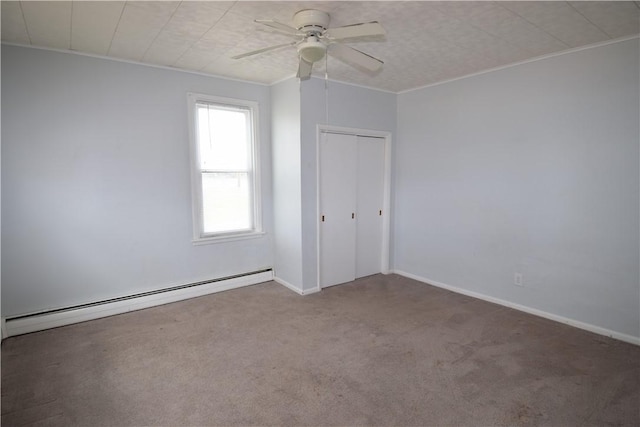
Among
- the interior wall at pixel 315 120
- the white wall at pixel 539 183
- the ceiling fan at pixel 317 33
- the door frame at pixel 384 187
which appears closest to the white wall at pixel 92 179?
the interior wall at pixel 315 120

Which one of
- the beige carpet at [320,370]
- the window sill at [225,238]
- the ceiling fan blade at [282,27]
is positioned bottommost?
the beige carpet at [320,370]

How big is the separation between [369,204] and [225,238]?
195cm

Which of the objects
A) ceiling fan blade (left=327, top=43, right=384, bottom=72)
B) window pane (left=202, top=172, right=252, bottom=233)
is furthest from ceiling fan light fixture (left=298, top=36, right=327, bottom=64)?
window pane (left=202, top=172, right=252, bottom=233)

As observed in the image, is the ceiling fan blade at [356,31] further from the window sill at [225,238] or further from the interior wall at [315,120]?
the window sill at [225,238]

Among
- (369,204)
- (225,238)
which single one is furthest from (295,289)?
(369,204)

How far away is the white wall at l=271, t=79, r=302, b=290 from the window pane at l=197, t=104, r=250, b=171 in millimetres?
387

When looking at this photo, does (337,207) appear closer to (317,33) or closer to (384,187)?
(384,187)

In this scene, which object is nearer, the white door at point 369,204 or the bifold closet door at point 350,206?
the bifold closet door at point 350,206

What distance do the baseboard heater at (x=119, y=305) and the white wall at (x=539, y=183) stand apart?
2469 mm

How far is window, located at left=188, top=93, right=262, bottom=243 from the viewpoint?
382 cm

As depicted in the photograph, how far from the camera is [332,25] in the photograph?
8.05ft

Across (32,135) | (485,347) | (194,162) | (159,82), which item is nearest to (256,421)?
(485,347)

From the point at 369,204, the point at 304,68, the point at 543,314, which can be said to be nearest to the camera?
the point at 304,68

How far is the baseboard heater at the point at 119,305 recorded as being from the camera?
302 cm
